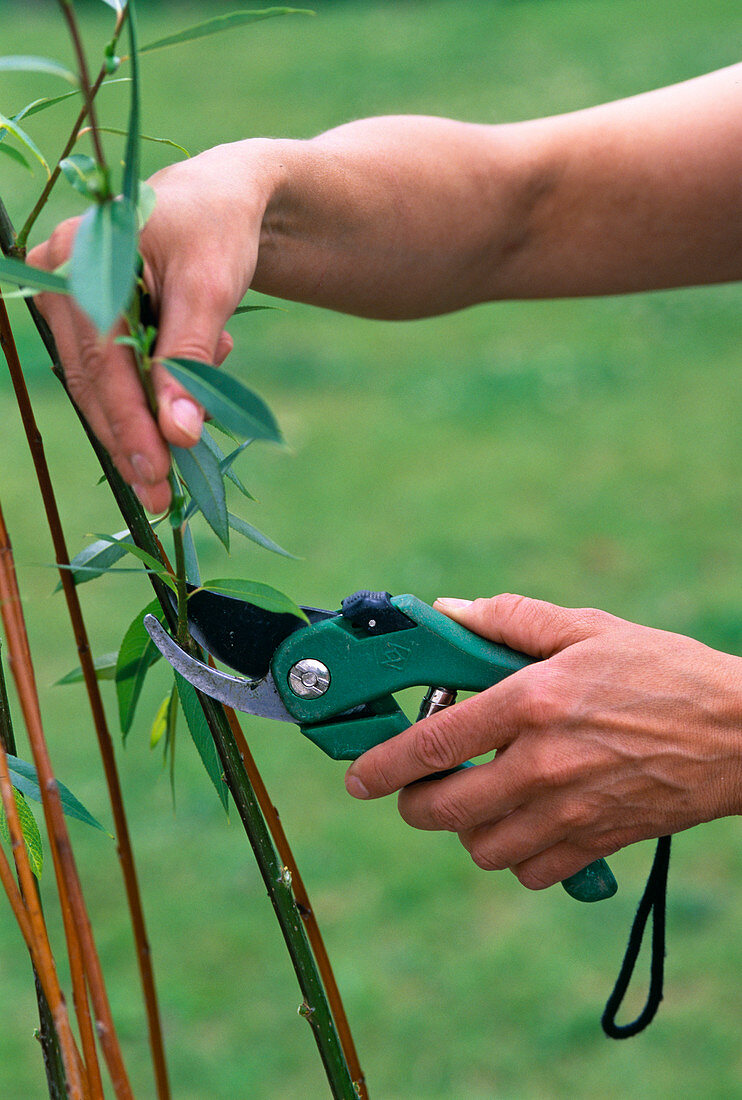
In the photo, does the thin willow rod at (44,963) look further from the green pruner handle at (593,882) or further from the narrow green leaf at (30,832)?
the green pruner handle at (593,882)

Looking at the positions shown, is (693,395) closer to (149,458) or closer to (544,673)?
(544,673)

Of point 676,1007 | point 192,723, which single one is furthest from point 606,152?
point 676,1007

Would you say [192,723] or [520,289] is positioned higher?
[520,289]

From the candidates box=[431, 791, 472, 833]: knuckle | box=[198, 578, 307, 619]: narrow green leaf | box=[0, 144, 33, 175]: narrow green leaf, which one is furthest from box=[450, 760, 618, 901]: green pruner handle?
box=[0, 144, 33, 175]: narrow green leaf

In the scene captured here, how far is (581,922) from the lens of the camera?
9.40 ft

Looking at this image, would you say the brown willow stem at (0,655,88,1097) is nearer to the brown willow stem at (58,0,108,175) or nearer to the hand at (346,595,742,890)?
the brown willow stem at (58,0,108,175)

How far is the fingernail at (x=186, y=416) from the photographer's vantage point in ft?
2.48

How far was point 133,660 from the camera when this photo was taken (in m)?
1.10

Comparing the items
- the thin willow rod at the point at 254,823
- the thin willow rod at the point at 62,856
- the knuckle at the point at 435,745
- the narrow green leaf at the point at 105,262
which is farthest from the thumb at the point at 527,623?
the narrow green leaf at the point at 105,262

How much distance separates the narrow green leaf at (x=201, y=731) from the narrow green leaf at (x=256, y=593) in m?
0.19

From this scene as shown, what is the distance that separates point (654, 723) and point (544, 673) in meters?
0.14

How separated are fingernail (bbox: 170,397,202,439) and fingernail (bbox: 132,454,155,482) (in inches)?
1.9

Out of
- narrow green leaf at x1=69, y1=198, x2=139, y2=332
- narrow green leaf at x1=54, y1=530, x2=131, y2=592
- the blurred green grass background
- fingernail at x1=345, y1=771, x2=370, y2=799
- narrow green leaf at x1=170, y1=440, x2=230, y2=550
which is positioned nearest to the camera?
narrow green leaf at x1=69, y1=198, x2=139, y2=332

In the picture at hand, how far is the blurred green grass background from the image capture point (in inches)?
103
